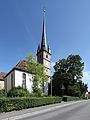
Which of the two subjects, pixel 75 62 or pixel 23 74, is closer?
pixel 23 74

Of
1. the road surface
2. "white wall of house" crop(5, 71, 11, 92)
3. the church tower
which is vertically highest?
the church tower

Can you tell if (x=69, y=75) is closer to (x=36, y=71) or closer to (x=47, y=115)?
(x=36, y=71)

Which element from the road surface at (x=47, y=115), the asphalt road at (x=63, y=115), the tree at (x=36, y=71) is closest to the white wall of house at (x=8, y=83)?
the tree at (x=36, y=71)

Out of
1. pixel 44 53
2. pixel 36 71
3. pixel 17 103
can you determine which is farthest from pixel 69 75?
pixel 17 103

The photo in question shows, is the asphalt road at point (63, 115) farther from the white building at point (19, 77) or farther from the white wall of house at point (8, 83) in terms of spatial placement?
the white wall of house at point (8, 83)

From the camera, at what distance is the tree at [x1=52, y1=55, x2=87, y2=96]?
7156 cm

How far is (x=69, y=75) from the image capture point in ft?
235

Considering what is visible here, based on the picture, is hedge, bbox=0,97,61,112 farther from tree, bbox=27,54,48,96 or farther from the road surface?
tree, bbox=27,54,48,96

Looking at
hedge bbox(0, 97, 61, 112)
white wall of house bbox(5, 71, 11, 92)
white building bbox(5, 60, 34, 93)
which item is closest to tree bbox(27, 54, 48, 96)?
white building bbox(5, 60, 34, 93)

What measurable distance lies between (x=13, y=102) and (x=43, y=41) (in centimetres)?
5496

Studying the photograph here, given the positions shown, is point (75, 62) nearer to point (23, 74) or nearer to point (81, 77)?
point (81, 77)

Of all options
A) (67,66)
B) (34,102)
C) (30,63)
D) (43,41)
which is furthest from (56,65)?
(34,102)

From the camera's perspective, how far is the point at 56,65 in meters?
76.9

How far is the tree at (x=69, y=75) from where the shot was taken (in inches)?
2817
